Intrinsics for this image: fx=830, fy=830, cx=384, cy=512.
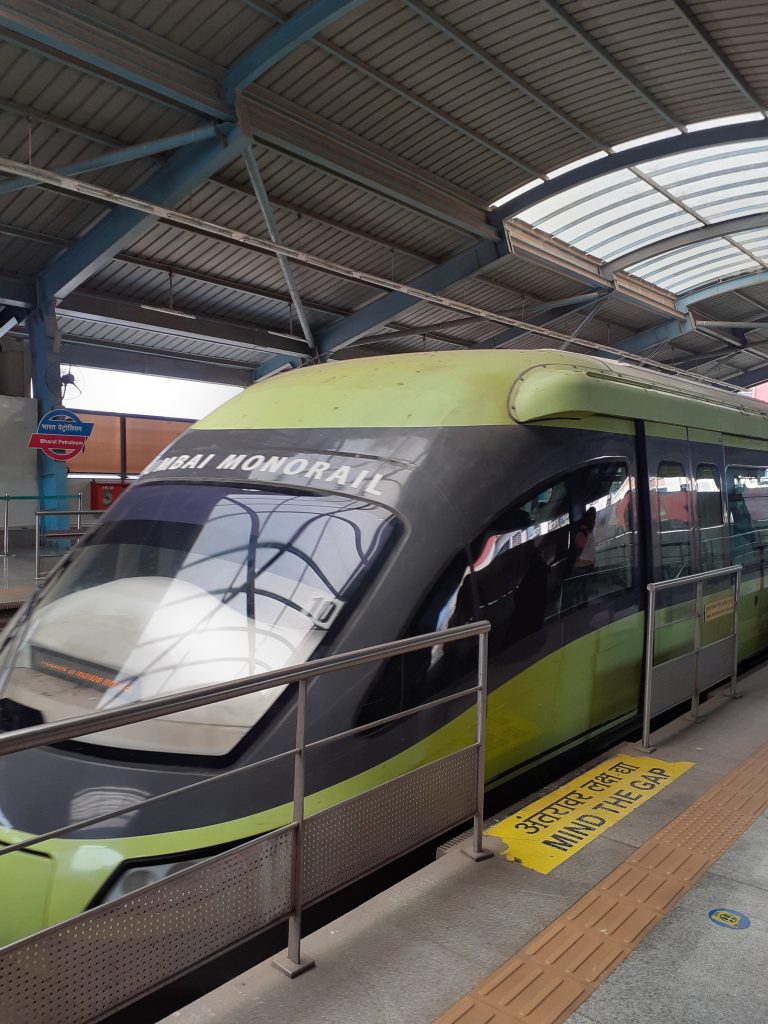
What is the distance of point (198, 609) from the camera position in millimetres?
3508

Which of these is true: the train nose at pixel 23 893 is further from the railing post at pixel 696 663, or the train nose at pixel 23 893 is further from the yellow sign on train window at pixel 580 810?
the railing post at pixel 696 663

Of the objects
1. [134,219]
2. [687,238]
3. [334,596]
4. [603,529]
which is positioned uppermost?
[687,238]

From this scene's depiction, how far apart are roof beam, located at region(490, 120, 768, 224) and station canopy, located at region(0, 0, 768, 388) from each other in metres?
0.04

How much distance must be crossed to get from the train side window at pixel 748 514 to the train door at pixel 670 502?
3.14 ft

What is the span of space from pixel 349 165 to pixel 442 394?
9.56 m

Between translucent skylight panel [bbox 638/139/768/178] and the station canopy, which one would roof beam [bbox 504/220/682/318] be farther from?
translucent skylight panel [bbox 638/139/768/178]

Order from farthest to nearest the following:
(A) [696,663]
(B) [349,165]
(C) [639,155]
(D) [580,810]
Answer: (C) [639,155] < (B) [349,165] < (A) [696,663] < (D) [580,810]

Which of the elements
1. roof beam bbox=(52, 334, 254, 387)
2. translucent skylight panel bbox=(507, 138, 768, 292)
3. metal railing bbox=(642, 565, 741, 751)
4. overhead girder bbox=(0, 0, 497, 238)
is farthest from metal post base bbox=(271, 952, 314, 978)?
roof beam bbox=(52, 334, 254, 387)

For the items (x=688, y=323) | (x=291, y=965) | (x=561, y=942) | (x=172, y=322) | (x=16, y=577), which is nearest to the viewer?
(x=291, y=965)

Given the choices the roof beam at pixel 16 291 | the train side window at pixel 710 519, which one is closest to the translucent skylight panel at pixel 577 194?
the roof beam at pixel 16 291

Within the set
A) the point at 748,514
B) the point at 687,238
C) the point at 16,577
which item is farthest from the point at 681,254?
the point at 16,577

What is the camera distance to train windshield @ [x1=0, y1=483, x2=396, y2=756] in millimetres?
3283

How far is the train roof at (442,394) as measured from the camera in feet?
13.5

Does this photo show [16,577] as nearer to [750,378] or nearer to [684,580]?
[684,580]
